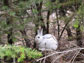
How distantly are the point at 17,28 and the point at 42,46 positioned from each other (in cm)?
99

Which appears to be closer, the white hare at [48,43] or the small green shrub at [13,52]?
the small green shrub at [13,52]

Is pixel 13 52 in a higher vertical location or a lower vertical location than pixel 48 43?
higher

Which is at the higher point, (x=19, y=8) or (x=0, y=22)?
(x=19, y=8)

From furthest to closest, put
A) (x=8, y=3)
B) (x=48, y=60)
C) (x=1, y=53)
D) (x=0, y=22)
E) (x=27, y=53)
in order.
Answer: (x=48, y=60) → (x=8, y=3) → (x=0, y=22) → (x=27, y=53) → (x=1, y=53)

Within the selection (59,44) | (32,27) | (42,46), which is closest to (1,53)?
(32,27)

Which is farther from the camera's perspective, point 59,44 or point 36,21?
point 59,44

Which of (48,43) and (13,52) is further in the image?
(48,43)

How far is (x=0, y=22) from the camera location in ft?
7.27

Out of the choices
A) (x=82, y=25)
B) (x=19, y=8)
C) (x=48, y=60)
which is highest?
(x=19, y=8)

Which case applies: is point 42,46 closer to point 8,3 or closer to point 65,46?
point 65,46

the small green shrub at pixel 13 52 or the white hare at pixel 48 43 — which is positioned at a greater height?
the small green shrub at pixel 13 52

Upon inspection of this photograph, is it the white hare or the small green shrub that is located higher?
the small green shrub

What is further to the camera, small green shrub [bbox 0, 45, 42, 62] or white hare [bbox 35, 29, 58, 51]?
white hare [bbox 35, 29, 58, 51]

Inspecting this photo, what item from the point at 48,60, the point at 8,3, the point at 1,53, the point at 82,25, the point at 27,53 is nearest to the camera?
the point at 1,53
